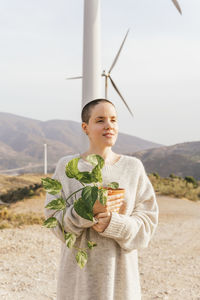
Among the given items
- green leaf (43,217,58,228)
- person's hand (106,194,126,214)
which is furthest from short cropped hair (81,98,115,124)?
green leaf (43,217,58,228)

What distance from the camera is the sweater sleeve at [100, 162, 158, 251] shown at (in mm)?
2432

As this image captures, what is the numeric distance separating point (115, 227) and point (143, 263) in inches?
231

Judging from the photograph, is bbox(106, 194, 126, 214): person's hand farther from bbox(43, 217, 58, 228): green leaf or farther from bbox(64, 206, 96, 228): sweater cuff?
bbox(43, 217, 58, 228): green leaf

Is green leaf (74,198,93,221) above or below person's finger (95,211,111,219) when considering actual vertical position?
above

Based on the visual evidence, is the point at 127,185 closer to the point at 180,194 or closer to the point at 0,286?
the point at 0,286

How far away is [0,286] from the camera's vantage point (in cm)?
627

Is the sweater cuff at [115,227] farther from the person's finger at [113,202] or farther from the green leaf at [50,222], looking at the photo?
the green leaf at [50,222]

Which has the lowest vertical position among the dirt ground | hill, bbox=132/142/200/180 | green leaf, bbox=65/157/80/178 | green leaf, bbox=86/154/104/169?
hill, bbox=132/142/200/180

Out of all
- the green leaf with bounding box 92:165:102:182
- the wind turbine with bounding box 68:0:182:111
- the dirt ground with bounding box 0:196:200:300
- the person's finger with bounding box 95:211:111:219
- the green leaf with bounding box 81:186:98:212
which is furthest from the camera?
the wind turbine with bounding box 68:0:182:111

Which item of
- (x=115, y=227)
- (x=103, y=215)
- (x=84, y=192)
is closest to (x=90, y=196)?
(x=84, y=192)

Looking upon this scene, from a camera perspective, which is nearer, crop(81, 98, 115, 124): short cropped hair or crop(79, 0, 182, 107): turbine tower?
crop(81, 98, 115, 124): short cropped hair

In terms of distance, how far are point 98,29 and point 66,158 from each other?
15.3 ft

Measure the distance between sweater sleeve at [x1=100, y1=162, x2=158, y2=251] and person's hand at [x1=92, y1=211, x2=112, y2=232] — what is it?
21mm

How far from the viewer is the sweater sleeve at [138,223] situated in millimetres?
2432
